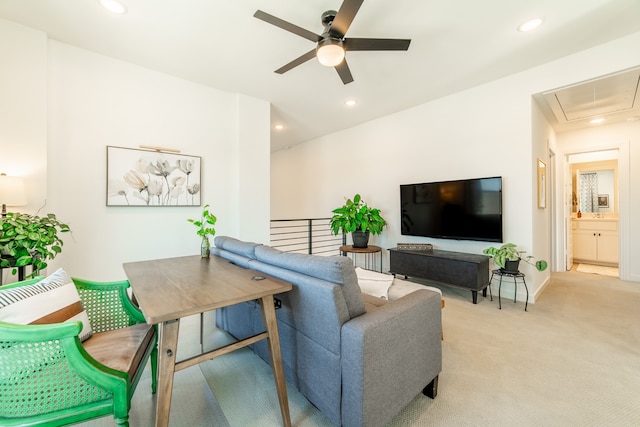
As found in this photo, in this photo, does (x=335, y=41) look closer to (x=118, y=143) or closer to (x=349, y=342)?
(x=349, y=342)

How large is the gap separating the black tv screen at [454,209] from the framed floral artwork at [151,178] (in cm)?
316

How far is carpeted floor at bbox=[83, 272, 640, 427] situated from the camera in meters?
1.47

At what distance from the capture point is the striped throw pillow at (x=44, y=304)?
1065mm

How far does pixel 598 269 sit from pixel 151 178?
25.4 ft

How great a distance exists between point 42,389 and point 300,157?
19.3 feet

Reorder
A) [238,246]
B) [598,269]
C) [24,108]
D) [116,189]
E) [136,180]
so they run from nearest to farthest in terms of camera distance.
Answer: [238,246] < [24,108] < [116,189] < [136,180] < [598,269]

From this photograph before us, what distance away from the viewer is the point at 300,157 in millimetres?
6453

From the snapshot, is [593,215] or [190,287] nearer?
[190,287]

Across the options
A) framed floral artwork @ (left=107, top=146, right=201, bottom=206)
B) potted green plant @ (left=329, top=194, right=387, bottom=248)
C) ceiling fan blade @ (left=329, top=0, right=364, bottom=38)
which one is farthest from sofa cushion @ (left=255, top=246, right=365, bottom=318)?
potted green plant @ (left=329, top=194, right=387, bottom=248)

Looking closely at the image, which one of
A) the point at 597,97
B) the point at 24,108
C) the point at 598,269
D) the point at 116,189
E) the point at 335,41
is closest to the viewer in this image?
the point at 335,41

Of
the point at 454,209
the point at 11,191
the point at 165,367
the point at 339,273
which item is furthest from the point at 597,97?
the point at 11,191

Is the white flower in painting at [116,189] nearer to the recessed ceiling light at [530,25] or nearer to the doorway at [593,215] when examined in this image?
the recessed ceiling light at [530,25]

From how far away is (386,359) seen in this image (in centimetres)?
128

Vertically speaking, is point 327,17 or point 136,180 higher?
point 327,17
